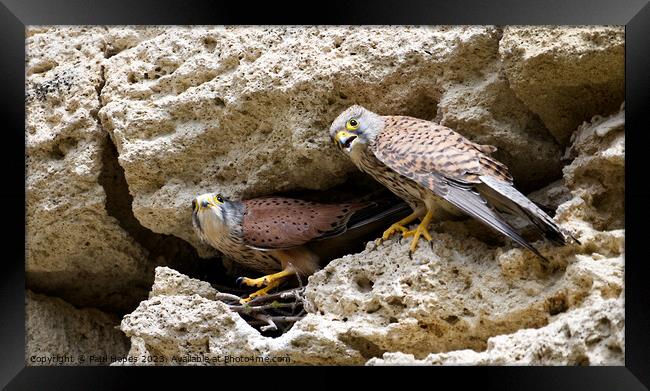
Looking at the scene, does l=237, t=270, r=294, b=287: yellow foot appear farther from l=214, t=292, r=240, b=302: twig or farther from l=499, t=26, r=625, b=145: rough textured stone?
l=499, t=26, r=625, b=145: rough textured stone

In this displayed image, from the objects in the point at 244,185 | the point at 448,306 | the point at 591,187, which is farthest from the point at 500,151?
the point at 244,185

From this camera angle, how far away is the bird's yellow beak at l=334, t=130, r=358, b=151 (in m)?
3.11

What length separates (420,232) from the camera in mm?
3062

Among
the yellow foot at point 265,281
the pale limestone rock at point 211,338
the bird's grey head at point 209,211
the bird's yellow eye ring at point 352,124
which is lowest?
the pale limestone rock at point 211,338

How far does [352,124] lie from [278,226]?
0.48 metres

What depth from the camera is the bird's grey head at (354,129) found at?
312 centimetres

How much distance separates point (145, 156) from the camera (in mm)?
3414

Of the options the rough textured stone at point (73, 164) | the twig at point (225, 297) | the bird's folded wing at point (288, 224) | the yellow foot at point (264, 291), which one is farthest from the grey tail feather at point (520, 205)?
the rough textured stone at point (73, 164)

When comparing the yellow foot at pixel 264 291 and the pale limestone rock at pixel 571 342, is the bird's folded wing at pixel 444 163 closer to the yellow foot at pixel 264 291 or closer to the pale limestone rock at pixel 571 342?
the pale limestone rock at pixel 571 342

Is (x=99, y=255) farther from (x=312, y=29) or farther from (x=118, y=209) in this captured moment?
(x=312, y=29)

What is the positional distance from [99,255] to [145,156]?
20.7 inches

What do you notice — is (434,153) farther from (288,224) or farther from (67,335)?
(67,335)

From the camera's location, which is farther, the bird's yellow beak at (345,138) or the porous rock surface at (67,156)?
the porous rock surface at (67,156)
